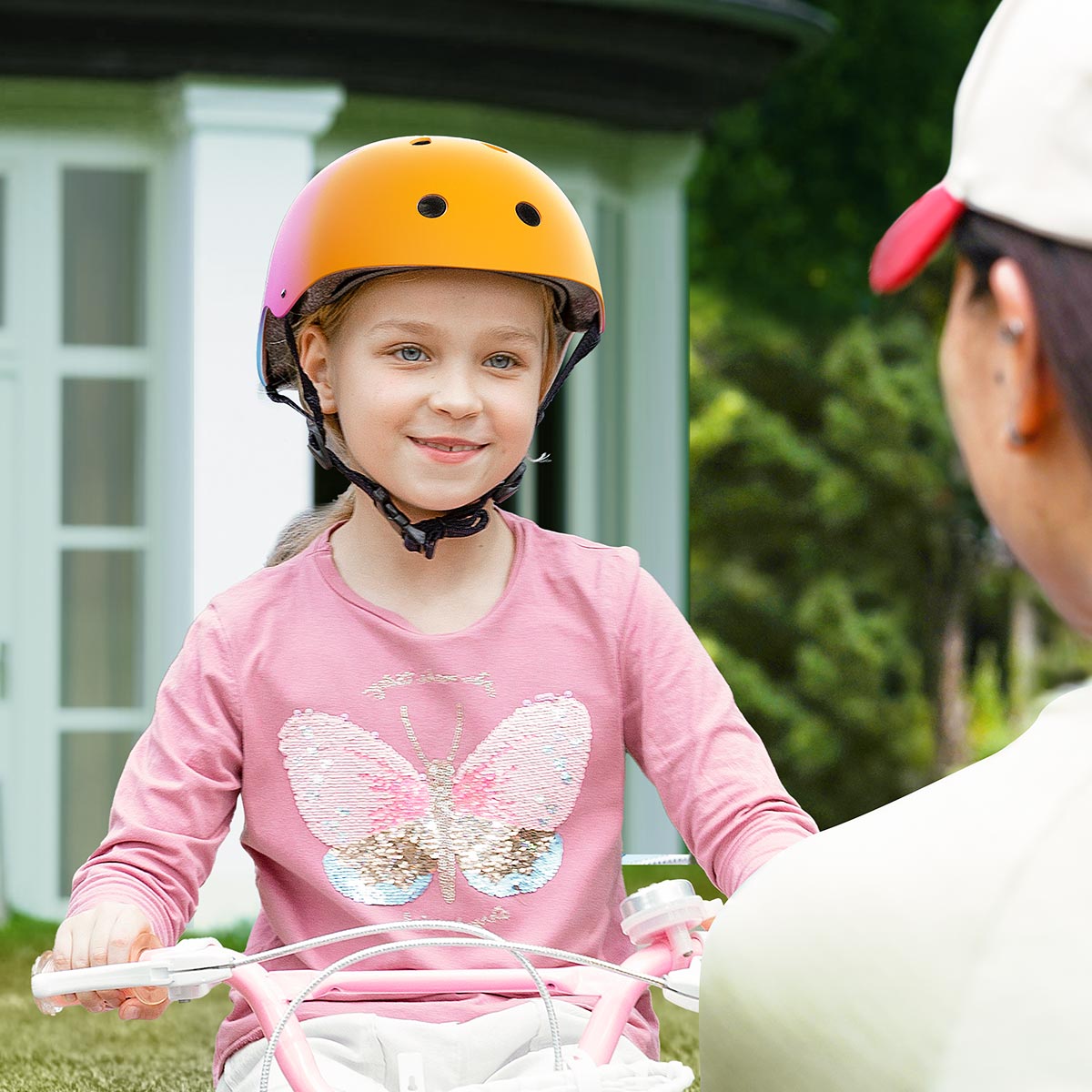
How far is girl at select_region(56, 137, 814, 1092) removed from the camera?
2.13 meters

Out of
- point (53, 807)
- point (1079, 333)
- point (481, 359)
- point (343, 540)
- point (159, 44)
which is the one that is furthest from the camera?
point (53, 807)

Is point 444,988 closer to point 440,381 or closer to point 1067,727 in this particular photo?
point 440,381

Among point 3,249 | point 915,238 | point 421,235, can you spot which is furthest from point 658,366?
point 915,238

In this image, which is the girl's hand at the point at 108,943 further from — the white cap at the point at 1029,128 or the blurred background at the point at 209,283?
the blurred background at the point at 209,283

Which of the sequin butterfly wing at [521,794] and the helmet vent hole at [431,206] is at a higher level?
the helmet vent hole at [431,206]

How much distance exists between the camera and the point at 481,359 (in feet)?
7.38

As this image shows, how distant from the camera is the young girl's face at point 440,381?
2211mm

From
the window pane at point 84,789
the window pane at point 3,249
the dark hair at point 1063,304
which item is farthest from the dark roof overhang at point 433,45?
the dark hair at point 1063,304

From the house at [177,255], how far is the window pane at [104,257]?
0.01 metres

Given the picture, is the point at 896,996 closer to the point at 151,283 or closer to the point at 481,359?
the point at 481,359

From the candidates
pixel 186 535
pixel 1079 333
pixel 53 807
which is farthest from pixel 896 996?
pixel 53 807

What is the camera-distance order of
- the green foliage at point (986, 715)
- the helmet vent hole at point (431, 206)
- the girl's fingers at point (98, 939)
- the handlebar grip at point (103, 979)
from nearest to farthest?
1. the handlebar grip at point (103, 979)
2. the girl's fingers at point (98, 939)
3. the helmet vent hole at point (431, 206)
4. the green foliage at point (986, 715)

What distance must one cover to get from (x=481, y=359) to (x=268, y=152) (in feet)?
14.4

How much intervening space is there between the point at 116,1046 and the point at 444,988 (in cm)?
224
